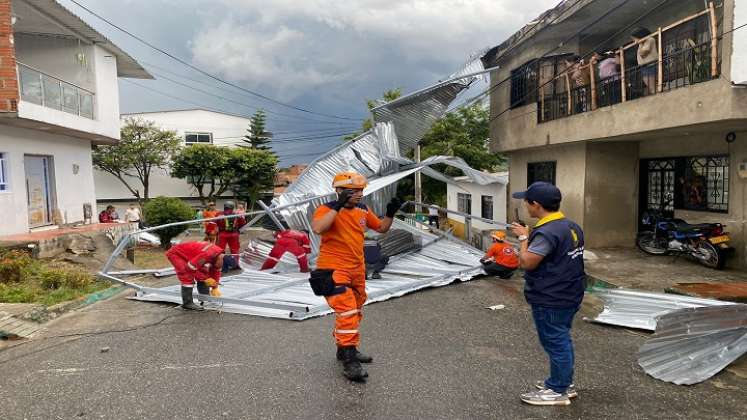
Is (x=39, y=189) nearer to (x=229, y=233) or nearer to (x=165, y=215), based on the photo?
(x=165, y=215)

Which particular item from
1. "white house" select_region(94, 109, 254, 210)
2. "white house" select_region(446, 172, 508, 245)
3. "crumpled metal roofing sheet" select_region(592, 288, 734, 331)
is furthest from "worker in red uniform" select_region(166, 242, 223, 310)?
"white house" select_region(94, 109, 254, 210)

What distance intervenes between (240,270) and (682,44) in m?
8.78

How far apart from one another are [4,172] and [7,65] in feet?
8.87

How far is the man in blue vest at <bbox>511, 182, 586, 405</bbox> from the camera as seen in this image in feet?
10.1

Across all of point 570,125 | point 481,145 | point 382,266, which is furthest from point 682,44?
point 481,145

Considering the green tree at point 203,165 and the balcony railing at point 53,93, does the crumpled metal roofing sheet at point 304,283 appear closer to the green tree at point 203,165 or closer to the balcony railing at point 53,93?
the balcony railing at point 53,93

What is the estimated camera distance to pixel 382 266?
7801 millimetres

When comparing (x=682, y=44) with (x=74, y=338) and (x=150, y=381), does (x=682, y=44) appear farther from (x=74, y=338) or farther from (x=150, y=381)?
(x=74, y=338)

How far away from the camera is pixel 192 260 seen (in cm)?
592

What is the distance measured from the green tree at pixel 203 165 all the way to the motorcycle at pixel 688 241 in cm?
2289

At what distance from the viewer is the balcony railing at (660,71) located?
Result: 6961 millimetres

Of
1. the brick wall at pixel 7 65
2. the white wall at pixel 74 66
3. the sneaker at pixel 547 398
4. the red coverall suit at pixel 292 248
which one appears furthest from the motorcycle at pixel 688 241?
the white wall at pixel 74 66

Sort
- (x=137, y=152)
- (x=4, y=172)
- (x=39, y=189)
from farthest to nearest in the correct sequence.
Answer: (x=137, y=152)
(x=39, y=189)
(x=4, y=172)

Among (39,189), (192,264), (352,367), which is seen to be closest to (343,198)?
(352,367)
